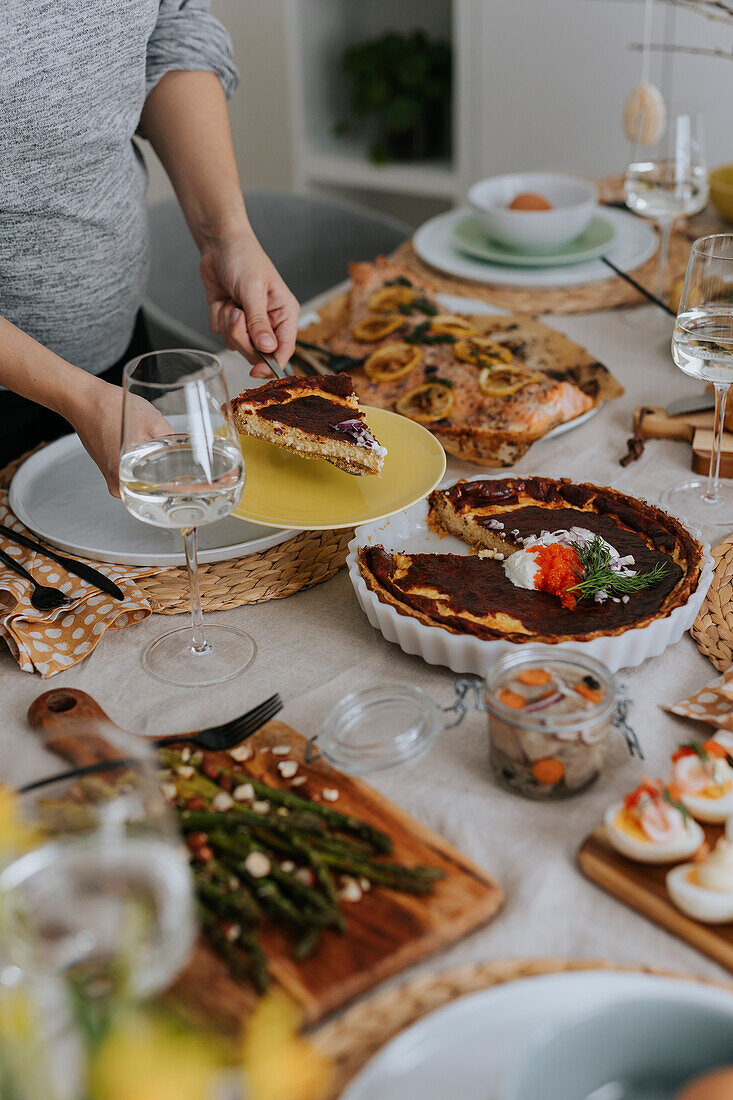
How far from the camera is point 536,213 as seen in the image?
2.54 metres

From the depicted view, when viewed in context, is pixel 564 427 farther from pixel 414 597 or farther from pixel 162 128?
pixel 162 128

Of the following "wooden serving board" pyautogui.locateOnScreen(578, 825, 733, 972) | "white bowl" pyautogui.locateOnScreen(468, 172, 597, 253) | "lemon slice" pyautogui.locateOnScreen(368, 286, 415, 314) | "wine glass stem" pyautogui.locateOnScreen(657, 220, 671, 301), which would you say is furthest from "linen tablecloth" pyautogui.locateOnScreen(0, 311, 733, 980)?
"white bowl" pyautogui.locateOnScreen(468, 172, 597, 253)

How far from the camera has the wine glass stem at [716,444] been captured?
163 cm

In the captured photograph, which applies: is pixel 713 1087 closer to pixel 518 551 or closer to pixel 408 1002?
pixel 408 1002

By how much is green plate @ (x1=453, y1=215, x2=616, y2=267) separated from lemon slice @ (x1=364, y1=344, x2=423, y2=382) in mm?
608

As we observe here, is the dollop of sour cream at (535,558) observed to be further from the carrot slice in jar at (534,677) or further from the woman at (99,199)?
the woman at (99,199)

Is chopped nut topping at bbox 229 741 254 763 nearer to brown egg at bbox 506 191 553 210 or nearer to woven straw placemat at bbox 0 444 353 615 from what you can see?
woven straw placemat at bbox 0 444 353 615

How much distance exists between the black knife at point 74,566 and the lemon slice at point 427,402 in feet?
2.40

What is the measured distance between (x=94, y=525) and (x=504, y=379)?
0.86 metres

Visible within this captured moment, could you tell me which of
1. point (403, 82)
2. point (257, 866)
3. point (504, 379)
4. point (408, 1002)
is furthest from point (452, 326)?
point (403, 82)

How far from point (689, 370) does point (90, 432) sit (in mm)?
918

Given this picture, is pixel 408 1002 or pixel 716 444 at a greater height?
pixel 716 444

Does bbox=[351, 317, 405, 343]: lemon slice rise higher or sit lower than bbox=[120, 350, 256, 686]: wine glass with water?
lower

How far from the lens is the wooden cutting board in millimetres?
892
